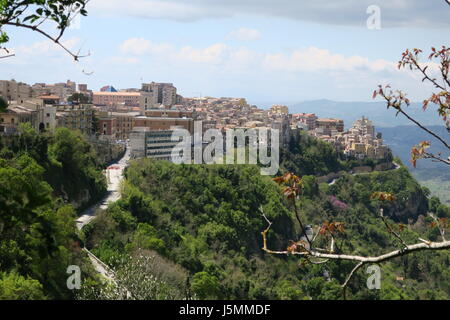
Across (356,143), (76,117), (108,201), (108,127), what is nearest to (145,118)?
(108,127)

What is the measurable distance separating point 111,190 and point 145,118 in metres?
17.2

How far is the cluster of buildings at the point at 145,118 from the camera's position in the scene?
32438 millimetres

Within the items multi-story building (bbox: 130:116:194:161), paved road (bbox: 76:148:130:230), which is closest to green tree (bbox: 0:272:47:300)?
paved road (bbox: 76:148:130:230)

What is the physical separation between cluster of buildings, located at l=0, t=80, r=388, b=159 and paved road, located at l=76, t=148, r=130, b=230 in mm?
2348

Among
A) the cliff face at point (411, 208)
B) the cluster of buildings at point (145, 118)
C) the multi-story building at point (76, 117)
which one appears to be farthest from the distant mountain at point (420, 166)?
the multi-story building at point (76, 117)

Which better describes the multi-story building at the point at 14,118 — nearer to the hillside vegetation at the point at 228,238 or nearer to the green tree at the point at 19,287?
the hillside vegetation at the point at 228,238

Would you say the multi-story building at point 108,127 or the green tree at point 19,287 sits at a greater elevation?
the multi-story building at point 108,127

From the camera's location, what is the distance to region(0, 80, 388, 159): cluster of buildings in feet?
106

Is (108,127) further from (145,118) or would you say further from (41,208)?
(41,208)

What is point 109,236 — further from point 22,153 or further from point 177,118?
point 177,118
